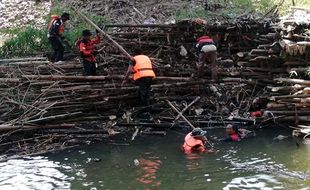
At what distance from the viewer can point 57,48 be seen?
583 inches

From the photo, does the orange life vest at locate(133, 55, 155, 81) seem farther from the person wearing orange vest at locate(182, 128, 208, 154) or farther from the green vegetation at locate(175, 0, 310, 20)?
the green vegetation at locate(175, 0, 310, 20)

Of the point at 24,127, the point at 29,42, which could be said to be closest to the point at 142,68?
the point at 24,127

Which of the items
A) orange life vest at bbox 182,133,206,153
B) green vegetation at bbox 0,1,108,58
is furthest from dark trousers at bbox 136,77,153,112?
green vegetation at bbox 0,1,108,58

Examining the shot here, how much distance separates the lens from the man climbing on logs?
13164mm

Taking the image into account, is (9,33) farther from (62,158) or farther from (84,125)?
(62,158)

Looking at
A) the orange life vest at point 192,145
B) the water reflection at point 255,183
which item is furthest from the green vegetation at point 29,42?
the water reflection at point 255,183

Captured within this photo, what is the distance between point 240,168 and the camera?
30.0 feet

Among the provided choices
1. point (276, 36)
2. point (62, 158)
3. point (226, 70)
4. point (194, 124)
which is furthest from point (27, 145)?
point (276, 36)

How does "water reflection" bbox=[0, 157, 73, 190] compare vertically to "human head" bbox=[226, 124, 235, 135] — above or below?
below

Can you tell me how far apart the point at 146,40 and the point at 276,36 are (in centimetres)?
381

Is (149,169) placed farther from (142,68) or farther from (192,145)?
(142,68)

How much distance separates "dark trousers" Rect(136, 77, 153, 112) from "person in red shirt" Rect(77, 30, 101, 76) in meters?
1.53

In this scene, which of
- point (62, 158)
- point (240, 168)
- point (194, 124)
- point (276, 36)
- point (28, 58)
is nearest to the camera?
point (240, 168)

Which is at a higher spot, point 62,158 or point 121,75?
point 121,75
